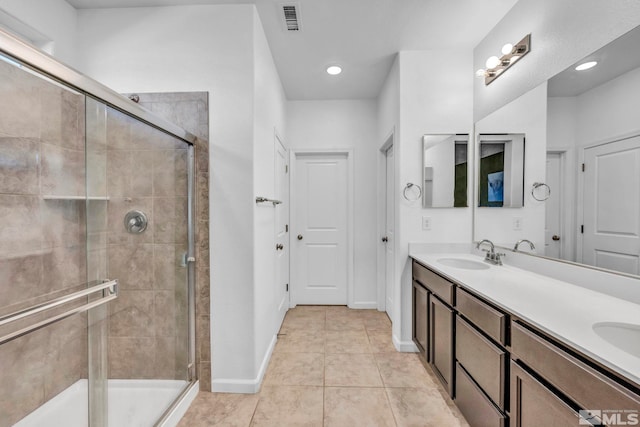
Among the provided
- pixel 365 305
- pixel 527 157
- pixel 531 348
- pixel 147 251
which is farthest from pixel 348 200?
pixel 531 348

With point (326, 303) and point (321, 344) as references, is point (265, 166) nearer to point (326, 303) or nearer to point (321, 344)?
point (321, 344)

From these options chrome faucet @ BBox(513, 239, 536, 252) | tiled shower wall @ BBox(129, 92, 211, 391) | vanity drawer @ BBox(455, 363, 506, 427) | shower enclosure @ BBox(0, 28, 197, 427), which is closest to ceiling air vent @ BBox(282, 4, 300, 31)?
tiled shower wall @ BBox(129, 92, 211, 391)

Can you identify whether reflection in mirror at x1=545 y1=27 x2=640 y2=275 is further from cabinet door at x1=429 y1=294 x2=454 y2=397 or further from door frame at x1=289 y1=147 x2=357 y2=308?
door frame at x1=289 y1=147 x2=357 y2=308

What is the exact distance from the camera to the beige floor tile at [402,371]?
6.69 feet

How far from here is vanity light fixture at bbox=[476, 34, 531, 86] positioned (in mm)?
1892

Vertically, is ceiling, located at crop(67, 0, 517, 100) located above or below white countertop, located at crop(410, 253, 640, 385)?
above

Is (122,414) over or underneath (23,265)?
underneath

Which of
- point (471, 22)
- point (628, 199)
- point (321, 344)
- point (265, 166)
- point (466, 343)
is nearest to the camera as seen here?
point (628, 199)

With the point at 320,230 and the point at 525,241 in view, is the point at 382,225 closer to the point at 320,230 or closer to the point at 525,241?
the point at 320,230

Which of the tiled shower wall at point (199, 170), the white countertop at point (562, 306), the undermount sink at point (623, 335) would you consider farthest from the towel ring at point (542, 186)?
the tiled shower wall at point (199, 170)

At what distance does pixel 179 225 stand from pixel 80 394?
982 mm

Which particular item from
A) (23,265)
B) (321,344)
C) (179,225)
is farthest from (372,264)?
(23,265)

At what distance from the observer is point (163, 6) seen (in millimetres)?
Result: 1917

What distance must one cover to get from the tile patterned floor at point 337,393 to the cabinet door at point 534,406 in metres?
0.68
